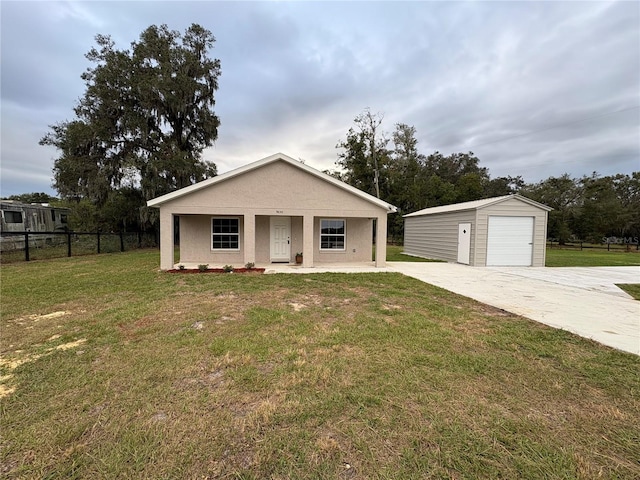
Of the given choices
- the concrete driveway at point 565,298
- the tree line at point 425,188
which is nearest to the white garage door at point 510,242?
the concrete driveway at point 565,298

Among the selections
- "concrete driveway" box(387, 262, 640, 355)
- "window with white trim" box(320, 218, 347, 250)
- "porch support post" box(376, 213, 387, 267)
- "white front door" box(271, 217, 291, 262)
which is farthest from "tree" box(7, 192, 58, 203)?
"concrete driveway" box(387, 262, 640, 355)

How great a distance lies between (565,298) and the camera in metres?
6.89

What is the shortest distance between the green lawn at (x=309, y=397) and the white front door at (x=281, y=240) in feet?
24.5

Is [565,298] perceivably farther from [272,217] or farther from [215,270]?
[215,270]

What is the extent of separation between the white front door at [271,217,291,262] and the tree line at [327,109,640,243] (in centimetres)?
1905

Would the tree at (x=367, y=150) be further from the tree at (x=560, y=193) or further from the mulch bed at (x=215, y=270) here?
the tree at (x=560, y=193)

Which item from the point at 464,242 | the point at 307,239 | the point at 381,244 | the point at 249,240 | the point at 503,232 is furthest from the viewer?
the point at 464,242

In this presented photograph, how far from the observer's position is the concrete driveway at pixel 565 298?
4.73 metres

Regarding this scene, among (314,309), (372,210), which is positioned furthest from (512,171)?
(314,309)

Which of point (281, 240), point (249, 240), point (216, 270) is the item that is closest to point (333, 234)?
point (281, 240)

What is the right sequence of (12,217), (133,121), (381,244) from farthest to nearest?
1. (133,121)
2. (12,217)
3. (381,244)

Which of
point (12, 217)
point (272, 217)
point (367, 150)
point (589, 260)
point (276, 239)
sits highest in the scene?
point (367, 150)

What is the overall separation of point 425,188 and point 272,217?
24.1m

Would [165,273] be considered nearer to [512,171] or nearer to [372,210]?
[372,210]
